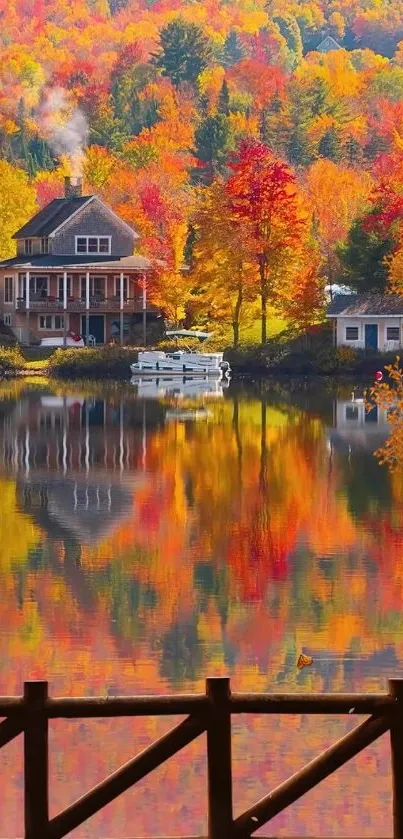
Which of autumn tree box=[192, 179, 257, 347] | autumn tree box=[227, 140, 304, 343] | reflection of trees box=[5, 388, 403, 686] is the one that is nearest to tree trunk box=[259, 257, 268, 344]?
autumn tree box=[227, 140, 304, 343]

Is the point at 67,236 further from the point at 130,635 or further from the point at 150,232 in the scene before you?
the point at 130,635

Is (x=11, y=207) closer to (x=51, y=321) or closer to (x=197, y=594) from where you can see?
(x=51, y=321)

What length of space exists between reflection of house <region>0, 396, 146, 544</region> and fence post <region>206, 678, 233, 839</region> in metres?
21.3

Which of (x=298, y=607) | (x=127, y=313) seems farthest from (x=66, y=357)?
(x=298, y=607)

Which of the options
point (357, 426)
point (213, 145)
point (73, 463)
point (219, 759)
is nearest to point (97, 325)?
point (357, 426)

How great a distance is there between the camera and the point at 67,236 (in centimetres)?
9525

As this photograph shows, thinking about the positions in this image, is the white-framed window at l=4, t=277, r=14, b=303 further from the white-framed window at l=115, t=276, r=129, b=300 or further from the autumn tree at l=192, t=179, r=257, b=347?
the autumn tree at l=192, t=179, r=257, b=347

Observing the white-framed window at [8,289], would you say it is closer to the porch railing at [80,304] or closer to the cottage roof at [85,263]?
the cottage roof at [85,263]

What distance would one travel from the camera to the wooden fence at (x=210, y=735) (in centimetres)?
1123

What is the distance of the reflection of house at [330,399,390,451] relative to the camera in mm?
51688

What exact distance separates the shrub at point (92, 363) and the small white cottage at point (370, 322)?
9793mm

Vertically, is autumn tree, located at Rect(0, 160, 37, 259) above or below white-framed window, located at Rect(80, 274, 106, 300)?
above

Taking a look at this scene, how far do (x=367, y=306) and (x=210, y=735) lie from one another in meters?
75.3

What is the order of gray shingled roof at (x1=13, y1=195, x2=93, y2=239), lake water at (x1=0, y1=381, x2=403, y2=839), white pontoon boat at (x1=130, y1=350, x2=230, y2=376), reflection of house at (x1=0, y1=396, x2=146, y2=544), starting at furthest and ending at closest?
gray shingled roof at (x1=13, y1=195, x2=93, y2=239) < white pontoon boat at (x1=130, y1=350, x2=230, y2=376) < reflection of house at (x1=0, y1=396, x2=146, y2=544) < lake water at (x1=0, y1=381, x2=403, y2=839)
